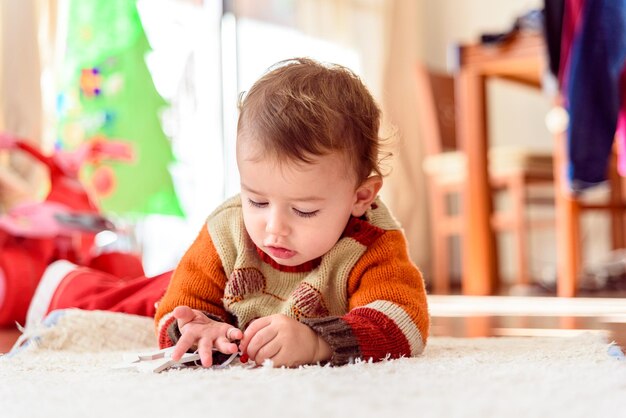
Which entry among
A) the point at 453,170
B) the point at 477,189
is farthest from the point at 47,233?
the point at 453,170

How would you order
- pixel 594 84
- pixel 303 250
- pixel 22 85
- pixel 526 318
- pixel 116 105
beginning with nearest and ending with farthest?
pixel 303 250 → pixel 594 84 → pixel 526 318 → pixel 22 85 → pixel 116 105

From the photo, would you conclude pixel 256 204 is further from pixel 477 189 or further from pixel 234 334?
pixel 477 189

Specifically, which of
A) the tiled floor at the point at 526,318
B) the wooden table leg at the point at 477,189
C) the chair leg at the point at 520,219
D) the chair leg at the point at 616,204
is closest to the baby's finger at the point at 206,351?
the tiled floor at the point at 526,318

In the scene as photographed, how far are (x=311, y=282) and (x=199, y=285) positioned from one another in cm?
15

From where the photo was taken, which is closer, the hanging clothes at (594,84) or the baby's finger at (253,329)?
the baby's finger at (253,329)

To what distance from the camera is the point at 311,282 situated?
1.04 metres

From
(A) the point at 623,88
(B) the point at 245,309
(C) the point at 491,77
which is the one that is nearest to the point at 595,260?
(C) the point at 491,77

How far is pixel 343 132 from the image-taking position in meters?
0.97

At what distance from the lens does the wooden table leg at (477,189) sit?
276cm

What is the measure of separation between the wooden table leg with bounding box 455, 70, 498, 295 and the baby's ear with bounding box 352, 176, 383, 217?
176cm

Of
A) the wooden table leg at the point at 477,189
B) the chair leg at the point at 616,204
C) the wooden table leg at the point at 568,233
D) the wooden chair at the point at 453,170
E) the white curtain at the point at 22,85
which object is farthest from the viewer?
the wooden chair at the point at 453,170

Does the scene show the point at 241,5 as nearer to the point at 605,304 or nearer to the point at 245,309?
the point at 605,304

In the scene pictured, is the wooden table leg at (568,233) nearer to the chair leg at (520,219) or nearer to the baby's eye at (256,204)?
the chair leg at (520,219)

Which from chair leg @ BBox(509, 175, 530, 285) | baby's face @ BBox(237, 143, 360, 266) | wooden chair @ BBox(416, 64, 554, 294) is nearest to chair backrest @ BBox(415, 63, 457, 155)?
wooden chair @ BBox(416, 64, 554, 294)
